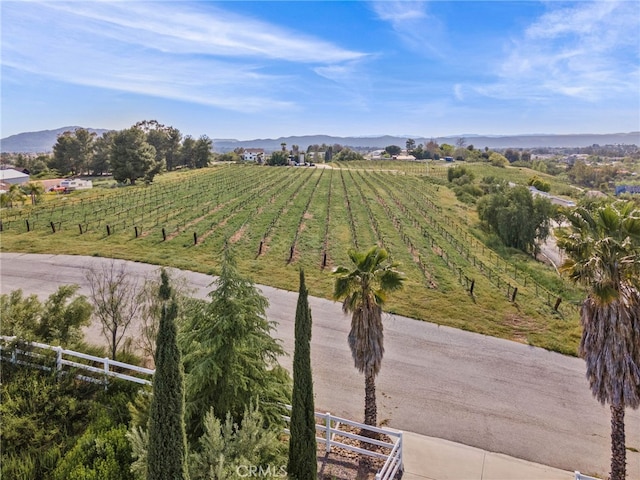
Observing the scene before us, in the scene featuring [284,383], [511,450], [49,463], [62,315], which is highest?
[62,315]

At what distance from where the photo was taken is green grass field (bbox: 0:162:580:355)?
1688 cm

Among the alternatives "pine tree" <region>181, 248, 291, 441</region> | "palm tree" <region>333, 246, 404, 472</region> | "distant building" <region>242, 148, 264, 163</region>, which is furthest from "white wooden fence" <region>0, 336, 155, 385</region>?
"distant building" <region>242, 148, 264, 163</region>

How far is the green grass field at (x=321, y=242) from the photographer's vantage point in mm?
16875

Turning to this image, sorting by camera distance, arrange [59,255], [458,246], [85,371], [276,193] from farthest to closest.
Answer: [276,193]
[458,246]
[59,255]
[85,371]

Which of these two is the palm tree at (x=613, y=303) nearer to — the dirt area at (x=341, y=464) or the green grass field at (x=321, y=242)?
the dirt area at (x=341, y=464)

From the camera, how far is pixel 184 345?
780 centimetres

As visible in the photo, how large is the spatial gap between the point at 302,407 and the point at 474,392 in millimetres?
6923

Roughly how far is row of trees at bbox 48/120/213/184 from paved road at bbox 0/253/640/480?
43408 mm

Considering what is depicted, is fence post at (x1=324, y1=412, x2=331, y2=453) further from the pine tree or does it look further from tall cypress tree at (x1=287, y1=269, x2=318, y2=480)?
tall cypress tree at (x1=287, y1=269, x2=318, y2=480)

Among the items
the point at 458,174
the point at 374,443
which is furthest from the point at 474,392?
the point at 458,174

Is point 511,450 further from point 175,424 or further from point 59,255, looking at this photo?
point 59,255

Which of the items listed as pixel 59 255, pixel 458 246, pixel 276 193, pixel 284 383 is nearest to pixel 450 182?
pixel 276 193

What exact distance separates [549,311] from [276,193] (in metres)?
33.8

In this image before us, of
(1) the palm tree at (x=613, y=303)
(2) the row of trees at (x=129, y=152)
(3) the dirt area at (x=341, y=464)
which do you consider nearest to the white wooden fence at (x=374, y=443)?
(3) the dirt area at (x=341, y=464)
